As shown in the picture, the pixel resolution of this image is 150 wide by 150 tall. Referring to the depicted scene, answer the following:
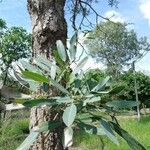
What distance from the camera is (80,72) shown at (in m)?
0.95

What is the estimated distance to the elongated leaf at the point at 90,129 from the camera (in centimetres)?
84

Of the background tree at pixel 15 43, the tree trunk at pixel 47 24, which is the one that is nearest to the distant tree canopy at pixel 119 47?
the background tree at pixel 15 43

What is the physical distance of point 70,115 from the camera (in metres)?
0.77

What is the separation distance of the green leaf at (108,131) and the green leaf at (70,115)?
0.06 metres

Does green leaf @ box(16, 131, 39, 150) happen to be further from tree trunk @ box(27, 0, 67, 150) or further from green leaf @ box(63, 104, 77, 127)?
tree trunk @ box(27, 0, 67, 150)

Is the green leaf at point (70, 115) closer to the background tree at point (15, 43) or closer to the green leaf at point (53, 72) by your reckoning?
the green leaf at point (53, 72)

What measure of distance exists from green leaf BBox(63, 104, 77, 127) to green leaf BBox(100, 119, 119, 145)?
63 millimetres

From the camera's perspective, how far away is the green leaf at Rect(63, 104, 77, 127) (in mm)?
755

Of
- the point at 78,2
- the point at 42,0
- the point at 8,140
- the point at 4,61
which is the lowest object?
the point at 8,140

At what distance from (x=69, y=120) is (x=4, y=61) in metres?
17.7

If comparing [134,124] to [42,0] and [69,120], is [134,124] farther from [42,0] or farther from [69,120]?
[69,120]

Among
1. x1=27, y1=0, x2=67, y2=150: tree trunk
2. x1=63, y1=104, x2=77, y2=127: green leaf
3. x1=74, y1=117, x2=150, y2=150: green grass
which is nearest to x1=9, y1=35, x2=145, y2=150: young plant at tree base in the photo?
x1=63, y1=104, x2=77, y2=127: green leaf

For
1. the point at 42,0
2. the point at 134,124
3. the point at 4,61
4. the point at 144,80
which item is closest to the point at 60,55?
the point at 42,0

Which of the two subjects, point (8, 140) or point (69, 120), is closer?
point (69, 120)
